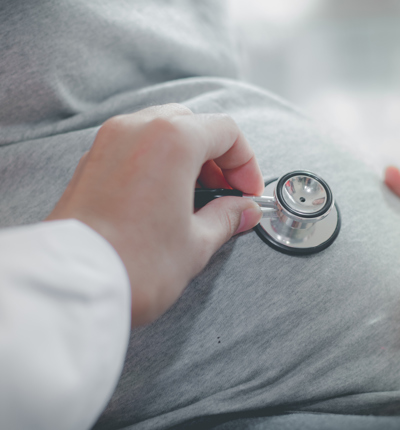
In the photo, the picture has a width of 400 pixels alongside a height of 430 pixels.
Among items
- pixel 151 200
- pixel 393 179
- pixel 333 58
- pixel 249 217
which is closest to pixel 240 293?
pixel 249 217

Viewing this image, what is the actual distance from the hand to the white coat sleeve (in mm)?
34

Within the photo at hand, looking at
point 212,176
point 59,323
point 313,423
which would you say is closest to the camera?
point 59,323

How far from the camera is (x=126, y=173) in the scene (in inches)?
15.1

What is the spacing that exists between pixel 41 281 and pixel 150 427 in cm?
29

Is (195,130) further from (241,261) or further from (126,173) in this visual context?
(241,261)

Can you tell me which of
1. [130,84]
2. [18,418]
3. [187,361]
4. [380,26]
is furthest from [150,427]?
[380,26]

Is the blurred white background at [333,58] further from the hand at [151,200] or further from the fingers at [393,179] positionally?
the hand at [151,200]

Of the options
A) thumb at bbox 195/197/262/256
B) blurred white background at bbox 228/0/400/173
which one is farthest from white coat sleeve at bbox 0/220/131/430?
blurred white background at bbox 228/0/400/173

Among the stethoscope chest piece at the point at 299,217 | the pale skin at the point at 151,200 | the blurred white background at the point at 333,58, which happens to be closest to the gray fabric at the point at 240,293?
the stethoscope chest piece at the point at 299,217

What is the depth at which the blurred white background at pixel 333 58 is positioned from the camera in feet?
3.96

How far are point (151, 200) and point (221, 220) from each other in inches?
4.4

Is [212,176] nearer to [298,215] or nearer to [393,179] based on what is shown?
[298,215]

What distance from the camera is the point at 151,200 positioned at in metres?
0.37

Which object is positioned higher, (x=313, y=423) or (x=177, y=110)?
(x=177, y=110)
